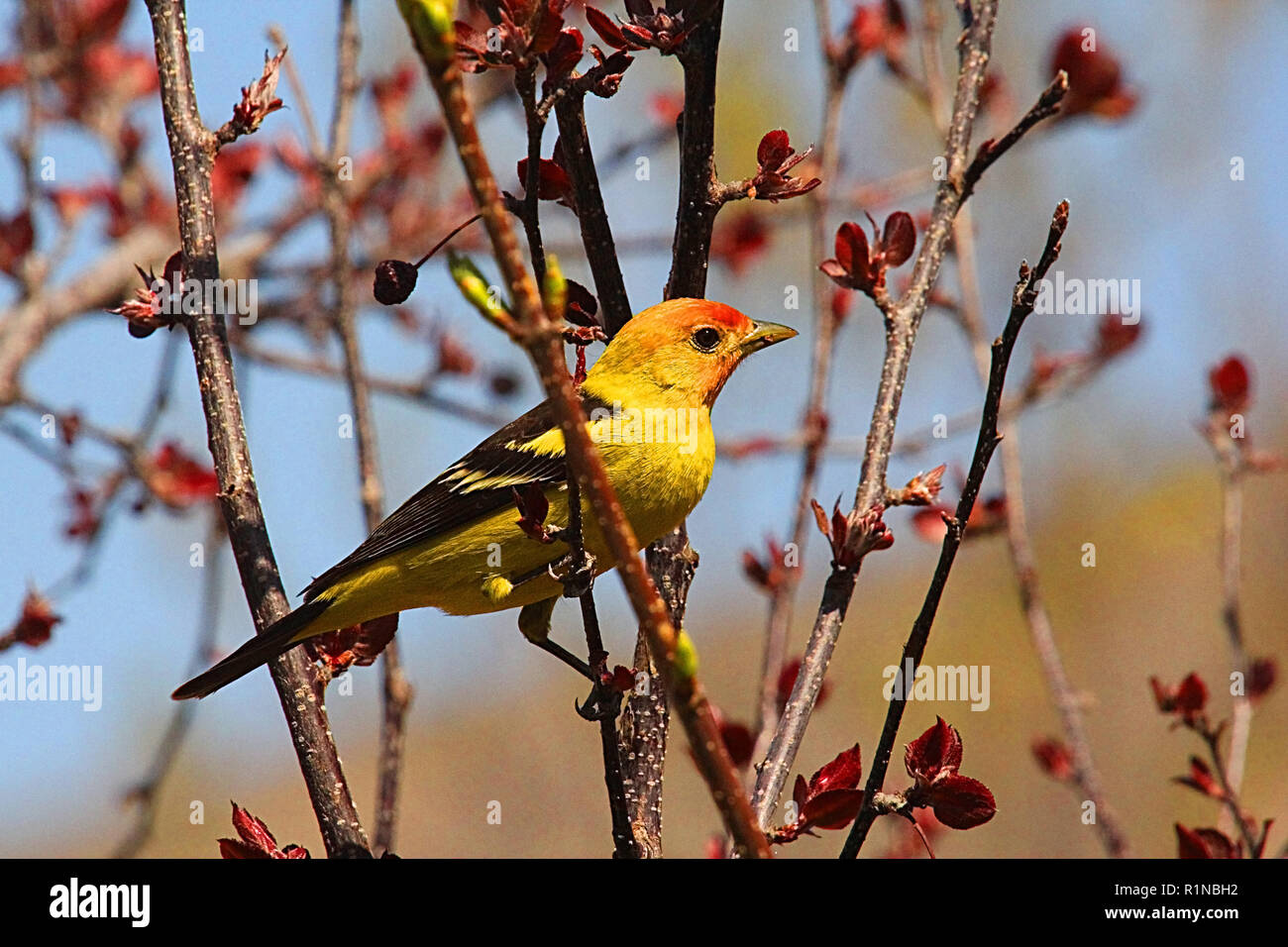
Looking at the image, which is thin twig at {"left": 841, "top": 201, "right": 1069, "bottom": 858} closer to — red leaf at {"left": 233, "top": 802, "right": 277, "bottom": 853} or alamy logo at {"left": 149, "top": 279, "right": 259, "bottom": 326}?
red leaf at {"left": 233, "top": 802, "right": 277, "bottom": 853}

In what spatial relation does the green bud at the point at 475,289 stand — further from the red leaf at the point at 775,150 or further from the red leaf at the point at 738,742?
the red leaf at the point at 738,742

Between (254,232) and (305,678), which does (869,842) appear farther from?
(305,678)

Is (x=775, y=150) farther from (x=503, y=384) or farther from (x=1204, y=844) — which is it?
(x=503, y=384)

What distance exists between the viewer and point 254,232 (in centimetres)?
734

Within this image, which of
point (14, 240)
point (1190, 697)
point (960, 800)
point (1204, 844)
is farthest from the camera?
point (14, 240)

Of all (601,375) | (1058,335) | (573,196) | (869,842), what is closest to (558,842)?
(869,842)

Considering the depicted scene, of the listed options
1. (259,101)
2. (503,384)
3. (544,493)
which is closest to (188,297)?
(259,101)

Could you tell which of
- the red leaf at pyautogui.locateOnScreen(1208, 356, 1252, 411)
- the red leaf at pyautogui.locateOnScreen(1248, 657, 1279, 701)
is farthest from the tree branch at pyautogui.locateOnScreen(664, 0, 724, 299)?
the red leaf at pyautogui.locateOnScreen(1248, 657, 1279, 701)

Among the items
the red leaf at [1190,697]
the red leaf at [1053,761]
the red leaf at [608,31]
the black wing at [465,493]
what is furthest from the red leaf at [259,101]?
the red leaf at [1053,761]

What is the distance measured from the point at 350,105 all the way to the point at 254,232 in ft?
10.6

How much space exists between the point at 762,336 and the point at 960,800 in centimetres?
239
